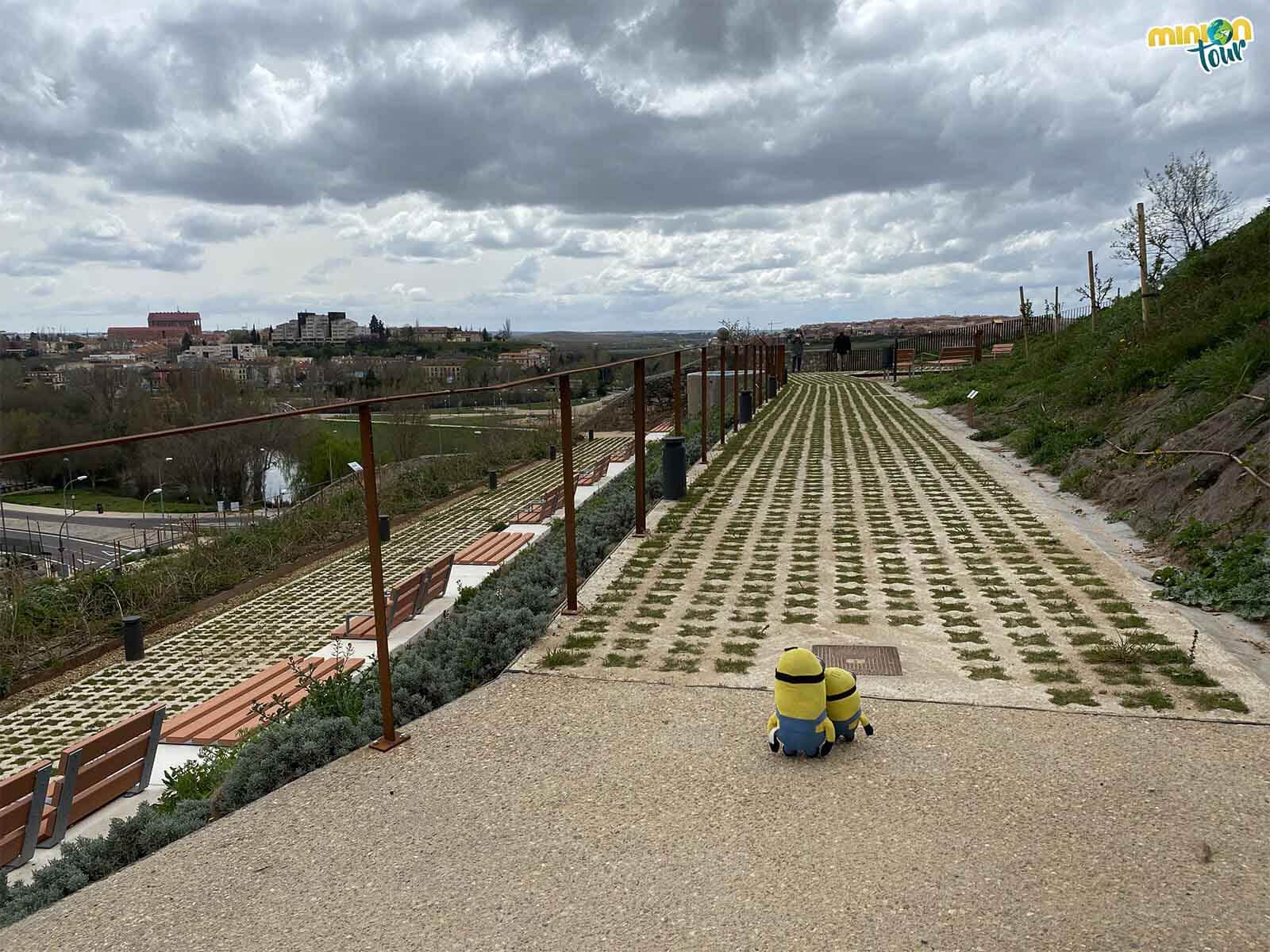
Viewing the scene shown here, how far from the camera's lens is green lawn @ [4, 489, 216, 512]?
9.55 metres

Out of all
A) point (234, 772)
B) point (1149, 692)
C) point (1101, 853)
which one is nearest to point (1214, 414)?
point (1149, 692)

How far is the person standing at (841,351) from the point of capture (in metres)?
40.6

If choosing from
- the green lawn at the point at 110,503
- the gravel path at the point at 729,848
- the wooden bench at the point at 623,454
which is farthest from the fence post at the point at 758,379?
the gravel path at the point at 729,848

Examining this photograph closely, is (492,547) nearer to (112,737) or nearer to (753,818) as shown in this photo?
Answer: (112,737)

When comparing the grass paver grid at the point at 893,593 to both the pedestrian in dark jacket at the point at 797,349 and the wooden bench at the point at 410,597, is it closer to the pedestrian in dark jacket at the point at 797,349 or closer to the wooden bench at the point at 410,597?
the wooden bench at the point at 410,597

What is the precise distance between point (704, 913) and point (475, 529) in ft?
43.9

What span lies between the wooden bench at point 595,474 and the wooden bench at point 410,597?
3570mm

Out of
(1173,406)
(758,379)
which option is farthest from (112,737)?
(758,379)

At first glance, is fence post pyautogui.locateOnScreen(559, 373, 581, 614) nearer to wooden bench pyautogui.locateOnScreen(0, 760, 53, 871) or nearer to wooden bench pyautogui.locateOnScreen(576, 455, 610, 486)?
wooden bench pyautogui.locateOnScreen(0, 760, 53, 871)

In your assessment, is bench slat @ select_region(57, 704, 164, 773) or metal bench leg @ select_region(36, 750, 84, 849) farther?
bench slat @ select_region(57, 704, 164, 773)

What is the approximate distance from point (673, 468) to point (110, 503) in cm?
1629

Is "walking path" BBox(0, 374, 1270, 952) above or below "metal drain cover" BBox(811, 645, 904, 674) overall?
above

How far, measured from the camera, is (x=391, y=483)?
15758mm

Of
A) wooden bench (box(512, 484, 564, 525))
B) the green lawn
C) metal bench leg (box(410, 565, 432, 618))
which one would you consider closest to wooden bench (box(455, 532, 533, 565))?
wooden bench (box(512, 484, 564, 525))
